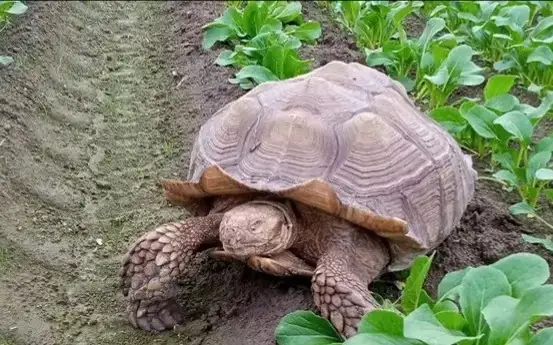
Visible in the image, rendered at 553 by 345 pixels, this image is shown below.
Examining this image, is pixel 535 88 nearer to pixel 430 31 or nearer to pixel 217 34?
pixel 430 31

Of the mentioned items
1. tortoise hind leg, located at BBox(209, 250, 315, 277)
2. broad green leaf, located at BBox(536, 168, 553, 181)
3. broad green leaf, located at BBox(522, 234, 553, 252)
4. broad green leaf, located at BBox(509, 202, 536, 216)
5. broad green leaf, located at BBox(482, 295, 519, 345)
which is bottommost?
broad green leaf, located at BBox(509, 202, 536, 216)

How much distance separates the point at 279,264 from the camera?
12.1 feet

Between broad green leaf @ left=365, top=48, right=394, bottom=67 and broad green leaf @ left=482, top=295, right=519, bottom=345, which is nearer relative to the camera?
broad green leaf @ left=482, top=295, right=519, bottom=345

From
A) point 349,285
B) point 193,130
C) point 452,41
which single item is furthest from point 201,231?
point 452,41

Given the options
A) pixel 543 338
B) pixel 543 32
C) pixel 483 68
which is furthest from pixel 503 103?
pixel 543 338

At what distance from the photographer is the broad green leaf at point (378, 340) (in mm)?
2965

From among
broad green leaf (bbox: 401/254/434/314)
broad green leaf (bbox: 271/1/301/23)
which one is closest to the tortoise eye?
broad green leaf (bbox: 401/254/434/314)

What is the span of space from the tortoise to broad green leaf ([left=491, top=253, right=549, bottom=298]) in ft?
1.71

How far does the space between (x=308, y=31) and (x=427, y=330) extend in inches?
154

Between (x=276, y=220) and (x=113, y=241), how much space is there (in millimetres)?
1393

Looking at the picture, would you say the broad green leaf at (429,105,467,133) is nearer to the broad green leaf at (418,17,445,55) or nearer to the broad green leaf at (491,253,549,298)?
the broad green leaf at (418,17,445,55)

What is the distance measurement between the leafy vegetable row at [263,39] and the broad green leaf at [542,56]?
5.25 feet

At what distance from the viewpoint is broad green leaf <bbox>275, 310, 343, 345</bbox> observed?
335cm

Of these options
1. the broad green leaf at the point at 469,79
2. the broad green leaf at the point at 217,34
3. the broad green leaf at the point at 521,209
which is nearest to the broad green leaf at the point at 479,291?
the broad green leaf at the point at 521,209
